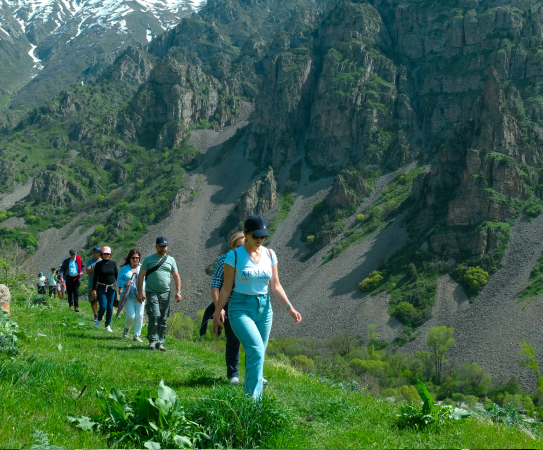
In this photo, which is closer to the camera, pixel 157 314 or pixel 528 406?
pixel 157 314

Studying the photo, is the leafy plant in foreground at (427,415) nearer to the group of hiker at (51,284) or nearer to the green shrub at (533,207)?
the group of hiker at (51,284)

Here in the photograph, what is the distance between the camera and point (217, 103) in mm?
170125

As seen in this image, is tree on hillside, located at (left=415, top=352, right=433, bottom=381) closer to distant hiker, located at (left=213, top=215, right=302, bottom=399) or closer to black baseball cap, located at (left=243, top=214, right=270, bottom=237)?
distant hiker, located at (left=213, top=215, right=302, bottom=399)

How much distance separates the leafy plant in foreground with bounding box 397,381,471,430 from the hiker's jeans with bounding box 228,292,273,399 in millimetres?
1628

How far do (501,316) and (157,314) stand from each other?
5961 cm

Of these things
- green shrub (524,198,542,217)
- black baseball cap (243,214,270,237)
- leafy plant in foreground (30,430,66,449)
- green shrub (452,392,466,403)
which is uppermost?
green shrub (524,198,542,217)

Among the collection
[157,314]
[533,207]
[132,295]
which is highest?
[533,207]

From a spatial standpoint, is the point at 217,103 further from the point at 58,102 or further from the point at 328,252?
the point at 328,252

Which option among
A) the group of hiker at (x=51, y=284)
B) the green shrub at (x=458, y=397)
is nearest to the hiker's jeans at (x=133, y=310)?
the group of hiker at (x=51, y=284)

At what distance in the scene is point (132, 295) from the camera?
10.9m

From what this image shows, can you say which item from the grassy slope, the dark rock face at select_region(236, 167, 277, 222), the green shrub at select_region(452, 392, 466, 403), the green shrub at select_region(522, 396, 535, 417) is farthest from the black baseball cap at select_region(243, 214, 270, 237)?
the dark rock face at select_region(236, 167, 277, 222)

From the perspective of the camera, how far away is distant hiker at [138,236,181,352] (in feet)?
31.6

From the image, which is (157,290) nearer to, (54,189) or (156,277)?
(156,277)

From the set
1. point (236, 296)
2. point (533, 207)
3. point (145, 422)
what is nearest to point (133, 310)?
point (236, 296)
